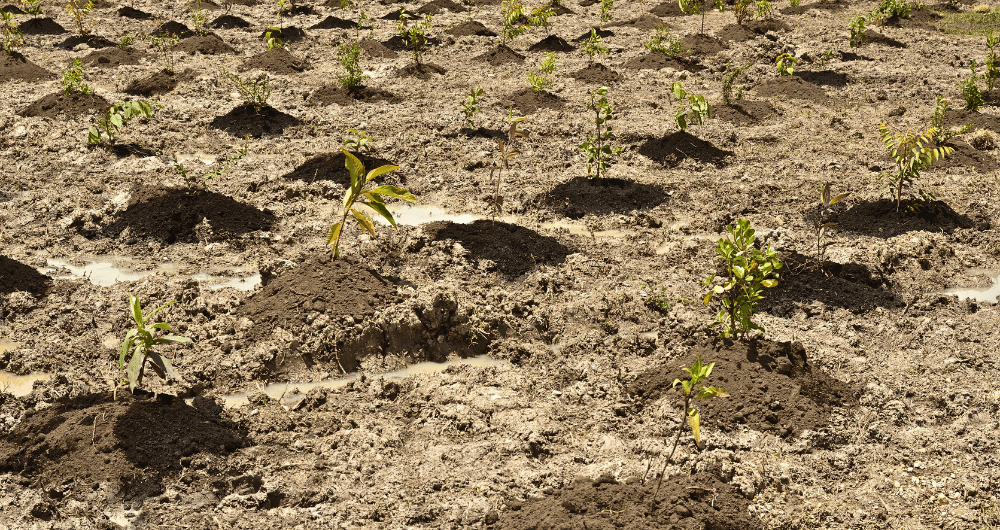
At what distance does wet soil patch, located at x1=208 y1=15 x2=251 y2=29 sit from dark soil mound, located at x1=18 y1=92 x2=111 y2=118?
15.5ft

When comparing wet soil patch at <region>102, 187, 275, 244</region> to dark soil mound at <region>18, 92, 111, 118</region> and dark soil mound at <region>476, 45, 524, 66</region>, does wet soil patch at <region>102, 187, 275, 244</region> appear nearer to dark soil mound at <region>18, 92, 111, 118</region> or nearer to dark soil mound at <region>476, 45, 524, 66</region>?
dark soil mound at <region>18, 92, 111, 118</region>

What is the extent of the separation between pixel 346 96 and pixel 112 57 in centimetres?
428

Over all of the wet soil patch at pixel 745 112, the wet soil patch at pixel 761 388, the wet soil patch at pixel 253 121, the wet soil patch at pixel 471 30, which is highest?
the wet soil patch at pixel 471 30

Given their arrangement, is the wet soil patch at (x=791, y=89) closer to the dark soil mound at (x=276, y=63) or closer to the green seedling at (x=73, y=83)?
the dark soil mound at (x=276, y=63)

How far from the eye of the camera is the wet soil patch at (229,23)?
13328 mm

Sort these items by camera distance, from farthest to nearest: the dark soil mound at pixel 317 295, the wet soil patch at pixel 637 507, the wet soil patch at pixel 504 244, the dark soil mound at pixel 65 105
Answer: the dark soil mound at pixel 65 105 → the wet soil patch at pixel 504 244 → the dark soil mound at pixel 317 295 → the wet soil patch at pixel 637 507

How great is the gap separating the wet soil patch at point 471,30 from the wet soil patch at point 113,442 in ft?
31.6

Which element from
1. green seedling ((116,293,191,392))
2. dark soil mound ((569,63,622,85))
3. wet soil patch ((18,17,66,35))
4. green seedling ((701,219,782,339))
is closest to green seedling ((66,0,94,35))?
wet soil patch ((18,17,66,35))

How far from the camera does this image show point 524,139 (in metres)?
8.09

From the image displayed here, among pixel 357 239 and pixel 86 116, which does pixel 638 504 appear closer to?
pixel 357 239

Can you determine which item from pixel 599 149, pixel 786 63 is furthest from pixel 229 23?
pixel 786 63

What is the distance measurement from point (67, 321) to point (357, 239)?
202 centimetres

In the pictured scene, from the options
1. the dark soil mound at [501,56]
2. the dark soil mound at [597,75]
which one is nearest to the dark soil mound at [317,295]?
the dark soil mound at [597,75]

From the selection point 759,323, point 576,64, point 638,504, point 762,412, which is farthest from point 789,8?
point 638,504
